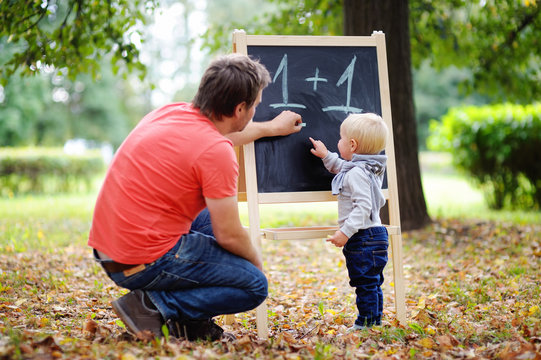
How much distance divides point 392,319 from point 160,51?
32.6 m

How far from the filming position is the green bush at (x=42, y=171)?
13797 millimetres

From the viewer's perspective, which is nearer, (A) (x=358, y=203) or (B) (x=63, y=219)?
(A) (x=358, y=203)

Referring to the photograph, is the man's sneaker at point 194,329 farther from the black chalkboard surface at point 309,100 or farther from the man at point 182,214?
the black chalkboard surface at point 309,100

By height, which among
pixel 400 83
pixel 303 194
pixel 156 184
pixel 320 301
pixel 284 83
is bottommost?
pixel 320 301

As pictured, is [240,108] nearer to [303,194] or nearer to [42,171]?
[303,194]

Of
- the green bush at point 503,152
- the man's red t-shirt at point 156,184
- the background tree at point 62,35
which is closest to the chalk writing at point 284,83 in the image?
the man's red t-shirt at point 156,184

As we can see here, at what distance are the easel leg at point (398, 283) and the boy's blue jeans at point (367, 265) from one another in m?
0.23

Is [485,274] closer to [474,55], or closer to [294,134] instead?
[294,134]

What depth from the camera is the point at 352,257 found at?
3.43m

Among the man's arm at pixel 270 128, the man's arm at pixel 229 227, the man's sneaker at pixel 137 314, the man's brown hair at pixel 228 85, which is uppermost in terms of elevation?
the man's brown hair at pixel 228 85

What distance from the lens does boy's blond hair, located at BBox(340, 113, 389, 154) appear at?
3.42 meters

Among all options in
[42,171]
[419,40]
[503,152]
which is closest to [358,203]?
[419,40]

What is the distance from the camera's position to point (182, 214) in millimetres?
2932

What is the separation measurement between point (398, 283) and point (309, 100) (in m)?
1.42
